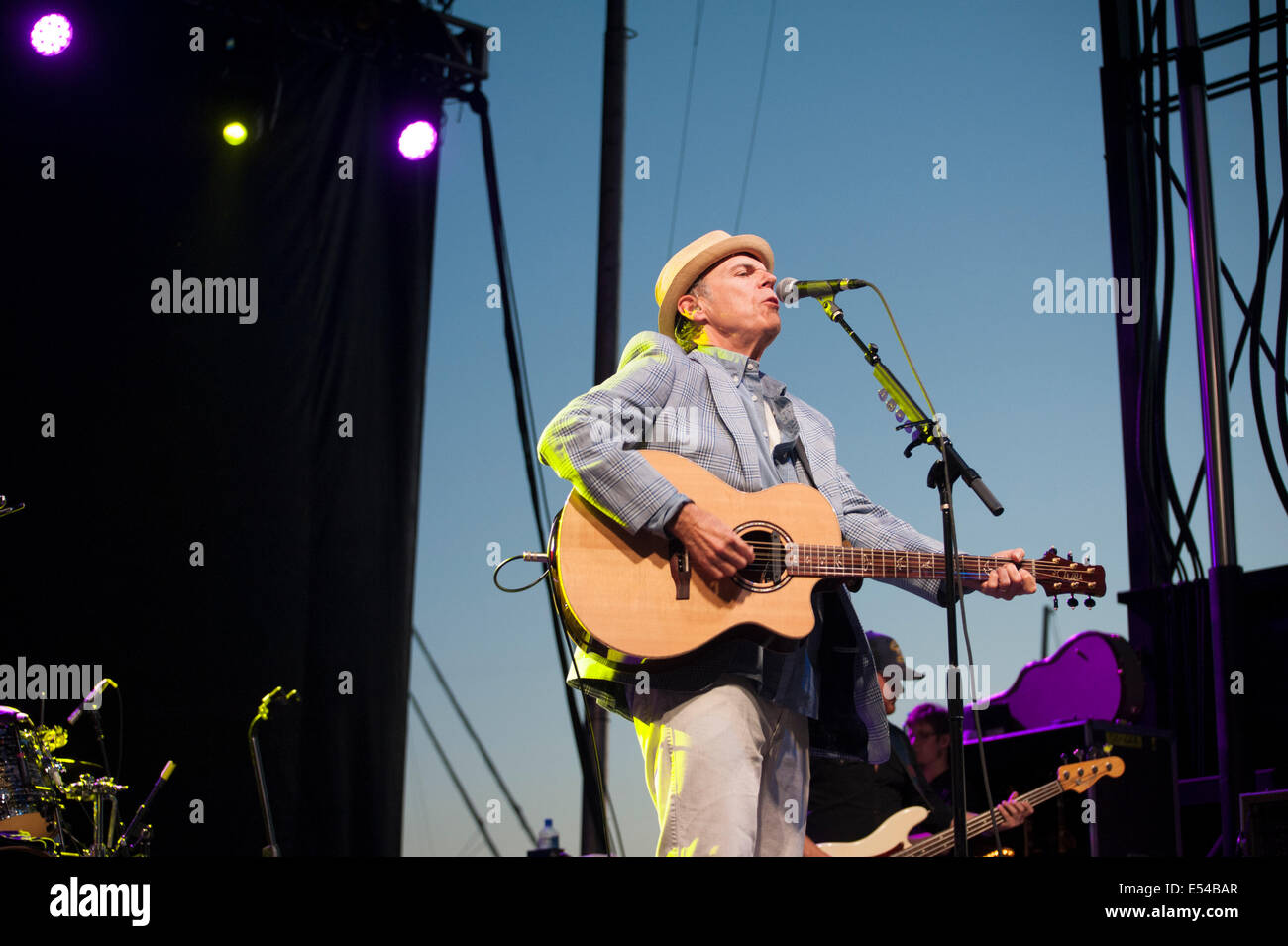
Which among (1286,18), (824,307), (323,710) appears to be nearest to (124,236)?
(323,710)

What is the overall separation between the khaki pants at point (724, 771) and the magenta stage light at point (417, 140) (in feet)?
16.2

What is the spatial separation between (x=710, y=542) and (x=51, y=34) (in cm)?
503

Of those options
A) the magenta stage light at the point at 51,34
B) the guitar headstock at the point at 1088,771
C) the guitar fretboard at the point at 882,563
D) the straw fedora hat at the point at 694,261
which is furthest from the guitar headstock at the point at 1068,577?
the magenta stage light at the point at 51,34

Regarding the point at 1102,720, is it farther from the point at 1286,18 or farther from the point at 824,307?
the point at 1286,18

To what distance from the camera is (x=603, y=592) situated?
301 centimetres

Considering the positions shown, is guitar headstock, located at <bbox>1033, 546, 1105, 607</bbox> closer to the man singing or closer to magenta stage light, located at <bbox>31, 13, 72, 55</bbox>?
the man singing

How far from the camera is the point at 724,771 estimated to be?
2.85 m

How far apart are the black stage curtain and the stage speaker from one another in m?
3.25

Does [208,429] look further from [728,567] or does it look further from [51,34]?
[728,567]

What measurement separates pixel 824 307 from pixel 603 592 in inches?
40.5

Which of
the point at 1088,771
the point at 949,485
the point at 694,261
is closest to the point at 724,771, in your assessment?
the point at 949,485

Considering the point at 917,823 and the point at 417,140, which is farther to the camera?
the point at 417,140

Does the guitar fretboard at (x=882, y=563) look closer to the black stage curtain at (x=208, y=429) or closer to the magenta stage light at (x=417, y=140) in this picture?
the black stage curtain at (x=208, y=429)

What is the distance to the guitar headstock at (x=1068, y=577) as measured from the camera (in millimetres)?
3471
